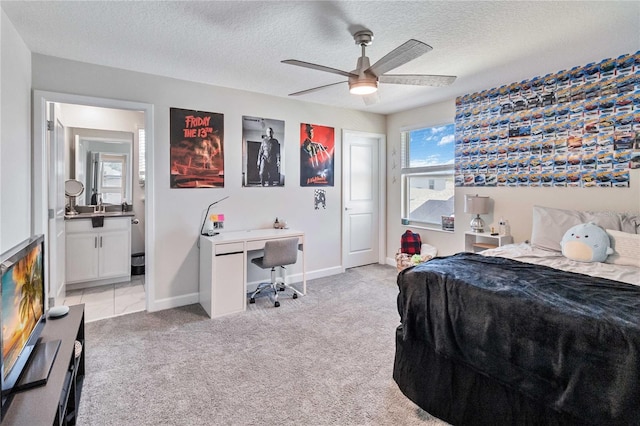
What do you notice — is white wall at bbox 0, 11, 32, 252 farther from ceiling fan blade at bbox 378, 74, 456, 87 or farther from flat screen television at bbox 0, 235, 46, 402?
ceiling fan blade at bbox 378, 74, 456, 87

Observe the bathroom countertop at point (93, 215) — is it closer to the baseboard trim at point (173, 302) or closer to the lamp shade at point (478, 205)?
the baseboard trim at point (173, 302)

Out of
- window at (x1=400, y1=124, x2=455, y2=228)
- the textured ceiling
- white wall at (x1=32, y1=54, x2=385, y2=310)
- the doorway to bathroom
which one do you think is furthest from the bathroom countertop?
window at (x1=400, y1=124, x2=455, y2=228)

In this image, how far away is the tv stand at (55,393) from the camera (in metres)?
1.20

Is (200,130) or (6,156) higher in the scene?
(200,130)

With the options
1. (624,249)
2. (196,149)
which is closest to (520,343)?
(624,249)

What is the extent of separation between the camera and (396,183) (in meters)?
5.15

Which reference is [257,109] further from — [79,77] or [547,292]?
[547,292]

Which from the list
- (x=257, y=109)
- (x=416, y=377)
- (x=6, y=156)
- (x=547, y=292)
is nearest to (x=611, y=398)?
(x=547, y=292)

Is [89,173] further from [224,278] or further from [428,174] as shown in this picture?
[428,174]

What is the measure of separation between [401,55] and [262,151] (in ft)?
7.85

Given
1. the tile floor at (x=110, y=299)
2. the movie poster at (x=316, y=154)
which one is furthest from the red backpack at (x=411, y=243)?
the tile floor at (x=110, y=299)

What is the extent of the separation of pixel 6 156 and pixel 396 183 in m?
4.43

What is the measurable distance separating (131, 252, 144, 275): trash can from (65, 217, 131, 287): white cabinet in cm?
25

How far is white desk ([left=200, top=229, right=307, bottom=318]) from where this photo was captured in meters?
3.29
